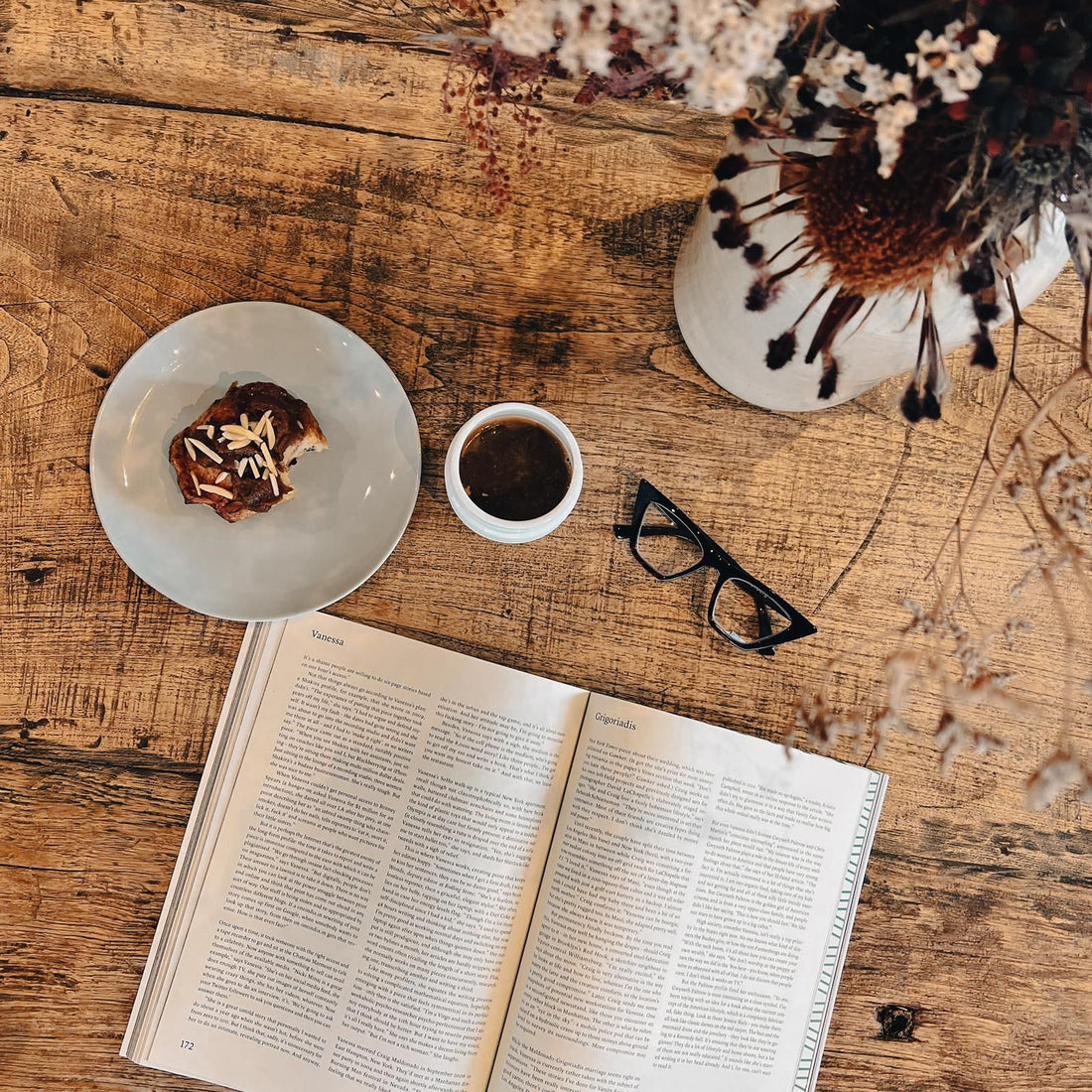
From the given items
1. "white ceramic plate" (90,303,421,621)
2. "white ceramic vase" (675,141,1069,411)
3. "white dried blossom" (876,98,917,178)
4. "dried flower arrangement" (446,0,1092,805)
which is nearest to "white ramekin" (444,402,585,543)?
"white ceramic plate" (90,303,421,621)

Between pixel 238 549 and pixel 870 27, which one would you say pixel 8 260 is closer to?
pixel 238 549

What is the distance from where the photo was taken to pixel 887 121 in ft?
1.65

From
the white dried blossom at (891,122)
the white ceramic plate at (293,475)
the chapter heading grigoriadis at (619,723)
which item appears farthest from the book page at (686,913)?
the white dried blossom at (891,122)

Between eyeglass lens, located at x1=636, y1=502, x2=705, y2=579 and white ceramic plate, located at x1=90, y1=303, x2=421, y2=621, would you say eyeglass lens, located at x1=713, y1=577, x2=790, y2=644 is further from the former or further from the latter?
white ceramic plate, located at x1=90, y1=303, x2=421, y2=621

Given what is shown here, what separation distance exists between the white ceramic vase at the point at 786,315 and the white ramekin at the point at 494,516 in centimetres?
18

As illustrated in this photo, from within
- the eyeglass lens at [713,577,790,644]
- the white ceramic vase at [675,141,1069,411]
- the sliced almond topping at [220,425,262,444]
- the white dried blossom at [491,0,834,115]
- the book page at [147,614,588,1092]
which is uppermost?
the white dried blossom at [491,0,834,115]

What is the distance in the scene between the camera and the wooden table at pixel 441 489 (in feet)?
3.26

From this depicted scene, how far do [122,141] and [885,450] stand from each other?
898 mm

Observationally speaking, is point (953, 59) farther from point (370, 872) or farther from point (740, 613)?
point (370, 872)

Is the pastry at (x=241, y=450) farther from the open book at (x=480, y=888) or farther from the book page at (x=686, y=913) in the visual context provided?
the book page at (x=686, y=913)

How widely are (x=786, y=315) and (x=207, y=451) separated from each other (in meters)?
0.57

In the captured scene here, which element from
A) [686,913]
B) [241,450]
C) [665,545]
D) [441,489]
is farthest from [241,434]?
[686,913]

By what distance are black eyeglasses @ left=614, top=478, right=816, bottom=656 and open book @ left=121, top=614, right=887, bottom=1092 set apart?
0.11 m

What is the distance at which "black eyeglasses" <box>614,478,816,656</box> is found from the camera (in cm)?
101
